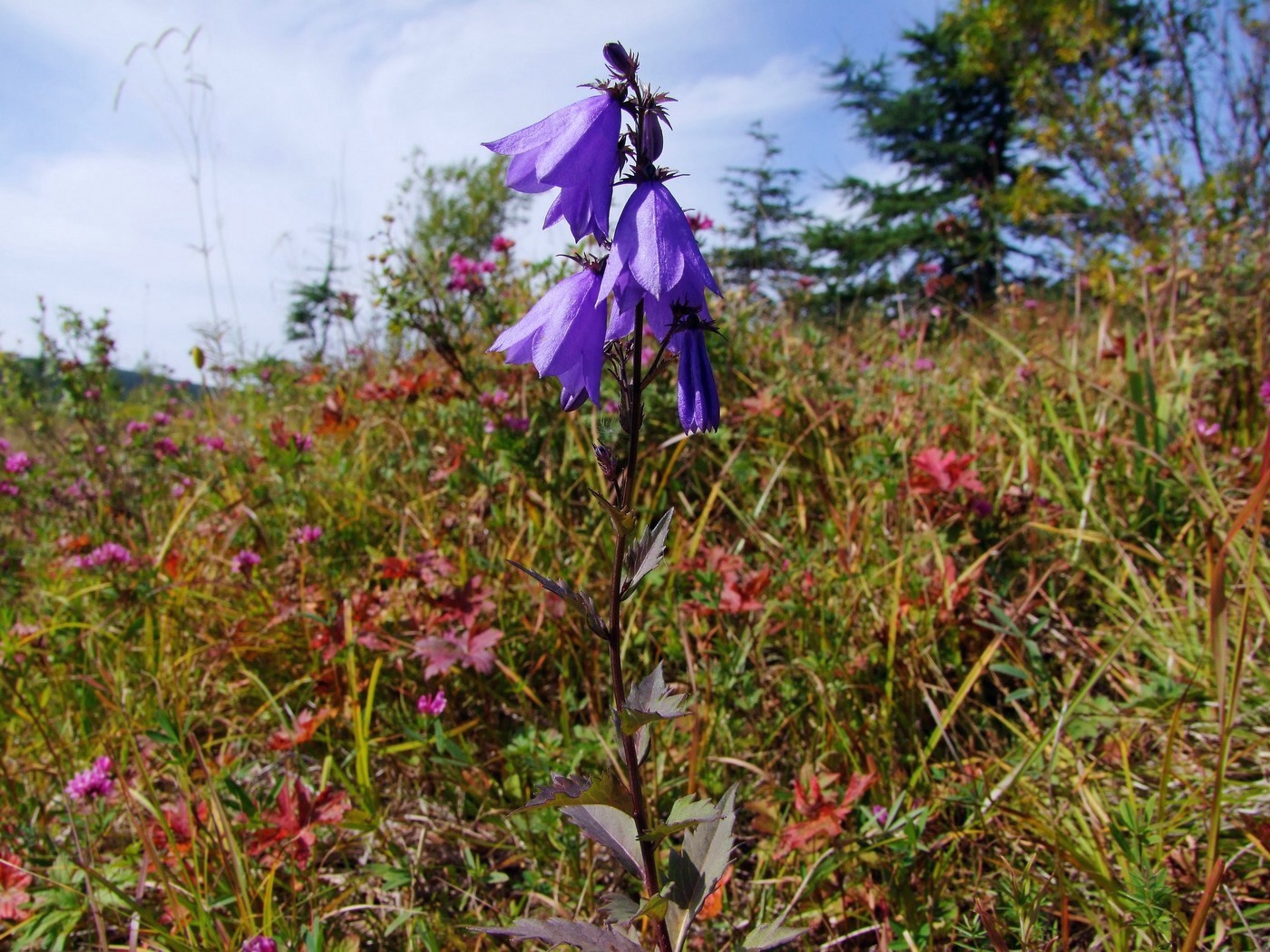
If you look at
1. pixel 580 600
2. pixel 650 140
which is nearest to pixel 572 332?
pixel 650 140

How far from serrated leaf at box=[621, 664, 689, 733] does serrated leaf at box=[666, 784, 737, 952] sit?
0.22 m

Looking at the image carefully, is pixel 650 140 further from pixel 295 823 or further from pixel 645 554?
pixel 295 823

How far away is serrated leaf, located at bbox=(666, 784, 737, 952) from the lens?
1.12 m

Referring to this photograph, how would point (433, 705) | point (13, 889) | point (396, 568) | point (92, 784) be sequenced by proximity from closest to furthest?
1. point (13, 889)
2. point (92, 784)
3. point (433, 705)
4. point (396, 568)

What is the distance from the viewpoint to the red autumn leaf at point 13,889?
1.58m

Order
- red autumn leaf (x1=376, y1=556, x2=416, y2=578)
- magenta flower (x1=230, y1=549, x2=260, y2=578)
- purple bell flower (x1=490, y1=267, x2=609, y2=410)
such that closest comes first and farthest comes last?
purple bell flower (x1=490, y1=267, x2=609, y2=410) < red autumn leaf (x1=376, y1=556, x2=416, y2=578) < magenta flower (x1=230, y1=549, x2=260, y2=578)

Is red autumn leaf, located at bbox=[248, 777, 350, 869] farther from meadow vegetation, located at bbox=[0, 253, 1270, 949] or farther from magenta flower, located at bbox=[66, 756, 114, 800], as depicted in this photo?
magenta flower, located at bbox=[66, 756, 114, 800]

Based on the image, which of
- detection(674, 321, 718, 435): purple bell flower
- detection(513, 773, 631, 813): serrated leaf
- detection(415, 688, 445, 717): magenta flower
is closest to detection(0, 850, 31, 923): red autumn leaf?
detection(415, 688, 445, 717): magenta flower

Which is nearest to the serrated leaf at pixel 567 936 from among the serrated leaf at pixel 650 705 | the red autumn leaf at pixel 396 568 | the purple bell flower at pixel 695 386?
the serrated leaf at pixel 650 705

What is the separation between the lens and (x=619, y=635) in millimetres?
1025

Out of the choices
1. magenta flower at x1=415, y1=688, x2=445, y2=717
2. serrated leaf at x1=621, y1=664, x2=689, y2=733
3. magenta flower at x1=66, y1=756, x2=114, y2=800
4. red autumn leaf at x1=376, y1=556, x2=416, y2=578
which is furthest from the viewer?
red autumn leaf at x1=376, y1=556, x2=416, y2=578

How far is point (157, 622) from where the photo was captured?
9.03 feet

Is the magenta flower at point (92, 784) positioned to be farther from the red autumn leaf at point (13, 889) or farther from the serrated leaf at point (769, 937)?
the serrated leaf at point (769, 937)

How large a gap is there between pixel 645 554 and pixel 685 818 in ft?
1.24
